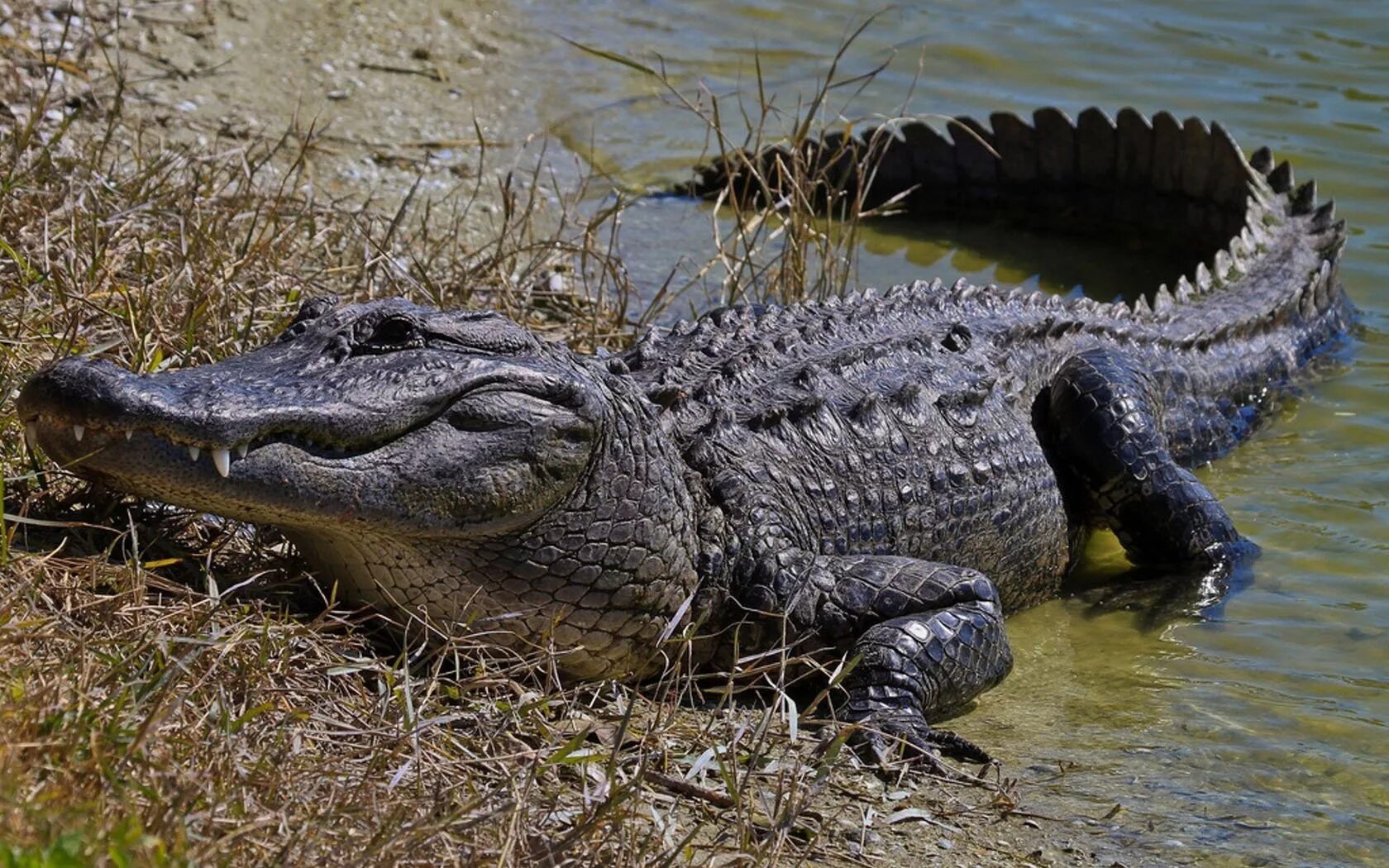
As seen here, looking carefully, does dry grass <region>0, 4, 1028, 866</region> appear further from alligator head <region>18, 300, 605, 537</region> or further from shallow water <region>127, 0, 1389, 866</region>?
shallow water <region>127, 0, 1389, 866</region>

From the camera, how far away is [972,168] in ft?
28.7

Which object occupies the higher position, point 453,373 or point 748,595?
point 453,373

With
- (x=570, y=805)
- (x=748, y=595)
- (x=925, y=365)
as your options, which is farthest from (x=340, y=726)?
(x=925, y=365)

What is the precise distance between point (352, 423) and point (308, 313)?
50 cm

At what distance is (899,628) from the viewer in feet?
13.9

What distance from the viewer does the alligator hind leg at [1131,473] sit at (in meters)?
5.44

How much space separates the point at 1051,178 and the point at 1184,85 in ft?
7.47

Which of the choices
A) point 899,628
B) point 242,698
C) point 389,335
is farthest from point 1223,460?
point 242,698

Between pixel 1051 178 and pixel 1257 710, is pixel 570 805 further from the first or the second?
pixel 1051 178

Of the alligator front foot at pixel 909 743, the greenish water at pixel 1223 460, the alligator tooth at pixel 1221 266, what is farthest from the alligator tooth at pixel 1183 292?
the alligator front foot at pixel 909 743

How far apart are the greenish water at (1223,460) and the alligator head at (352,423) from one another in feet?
4.90

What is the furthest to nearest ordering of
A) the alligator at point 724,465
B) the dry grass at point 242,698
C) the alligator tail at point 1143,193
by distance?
the alligator tail at point 1143,193, the alligator at point 724,465, the dry grass at point 242,698

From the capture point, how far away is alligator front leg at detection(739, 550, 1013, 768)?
412 centimetres

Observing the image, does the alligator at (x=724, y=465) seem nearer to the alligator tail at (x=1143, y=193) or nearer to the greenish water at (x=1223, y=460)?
the greenish water at (x=1223, y=460)
